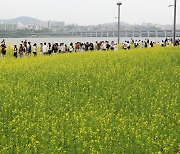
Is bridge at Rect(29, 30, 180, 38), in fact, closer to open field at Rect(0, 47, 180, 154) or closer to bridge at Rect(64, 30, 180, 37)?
bridge at Rect(64, 30, 180, 37)

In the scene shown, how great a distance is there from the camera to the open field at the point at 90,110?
9078 mm

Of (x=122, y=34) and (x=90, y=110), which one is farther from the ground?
(x=122, y=34)

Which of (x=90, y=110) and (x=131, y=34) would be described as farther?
(x=131, y=34)

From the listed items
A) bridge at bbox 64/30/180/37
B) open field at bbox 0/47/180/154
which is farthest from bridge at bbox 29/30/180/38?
open field at bbox 0/47/180/154

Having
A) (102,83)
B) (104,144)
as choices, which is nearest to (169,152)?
(104,144)

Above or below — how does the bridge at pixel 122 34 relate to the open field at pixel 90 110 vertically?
above

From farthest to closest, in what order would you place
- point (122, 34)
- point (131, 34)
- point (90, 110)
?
point (122, 34)
point (131, 34)
point (90, 110)

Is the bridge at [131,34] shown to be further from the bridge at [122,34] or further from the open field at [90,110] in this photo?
the open field at [90,110]

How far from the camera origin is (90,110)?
41.9 ft

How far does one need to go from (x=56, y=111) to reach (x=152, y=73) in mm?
8420

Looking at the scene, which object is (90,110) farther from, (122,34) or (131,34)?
(122,34)

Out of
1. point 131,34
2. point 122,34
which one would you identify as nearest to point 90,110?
point 131,34

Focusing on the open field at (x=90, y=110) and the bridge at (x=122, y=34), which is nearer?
the open field at (x=90, y=110)

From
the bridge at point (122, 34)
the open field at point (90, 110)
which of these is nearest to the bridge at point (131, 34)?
the bridge at point (122, 34)
